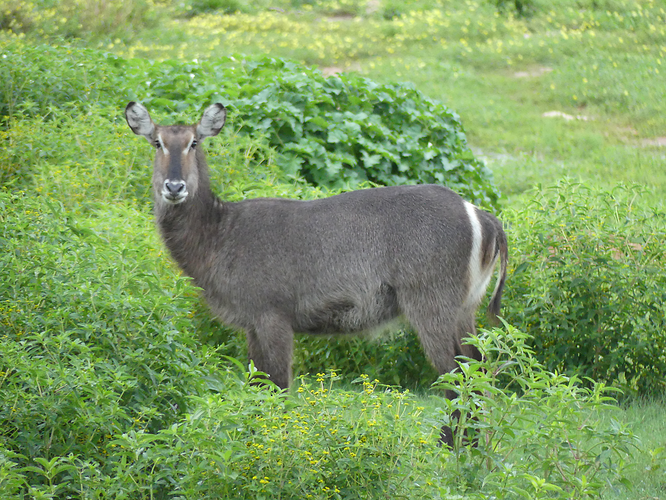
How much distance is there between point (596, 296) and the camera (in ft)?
15.9

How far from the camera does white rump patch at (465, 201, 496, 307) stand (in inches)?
167

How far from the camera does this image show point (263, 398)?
285 cm

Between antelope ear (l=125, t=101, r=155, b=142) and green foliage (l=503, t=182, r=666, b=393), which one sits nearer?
antelope ear (l=125, t=101, r=155, b=142)

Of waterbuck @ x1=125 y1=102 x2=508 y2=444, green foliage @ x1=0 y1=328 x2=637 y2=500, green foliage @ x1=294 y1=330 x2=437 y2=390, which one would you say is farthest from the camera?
green foliage @ x1=294 y1=330 x2=437 y2=390

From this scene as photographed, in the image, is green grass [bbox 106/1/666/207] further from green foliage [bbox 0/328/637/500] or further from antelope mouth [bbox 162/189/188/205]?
green foliage [bbox 0/328/637/500]

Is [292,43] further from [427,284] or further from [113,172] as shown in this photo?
[427,284]

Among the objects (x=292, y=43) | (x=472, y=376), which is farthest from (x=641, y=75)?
(x=472, y=376)

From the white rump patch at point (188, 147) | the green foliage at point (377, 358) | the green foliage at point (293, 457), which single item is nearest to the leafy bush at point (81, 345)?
the green foliage at point (293, 457)

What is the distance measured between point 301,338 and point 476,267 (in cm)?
128

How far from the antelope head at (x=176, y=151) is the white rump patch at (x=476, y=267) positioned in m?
1.50

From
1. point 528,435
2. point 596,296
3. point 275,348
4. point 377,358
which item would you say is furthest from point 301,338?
point 528,435

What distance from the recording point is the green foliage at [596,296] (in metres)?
4.80

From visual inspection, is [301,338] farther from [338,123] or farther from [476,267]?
[338,123]

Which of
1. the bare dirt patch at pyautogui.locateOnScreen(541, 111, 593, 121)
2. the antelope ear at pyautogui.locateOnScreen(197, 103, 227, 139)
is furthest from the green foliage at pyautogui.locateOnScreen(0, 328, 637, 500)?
the bare dirt patch at pyautogui.locateOnScreen(541, 111, 593, 121)
